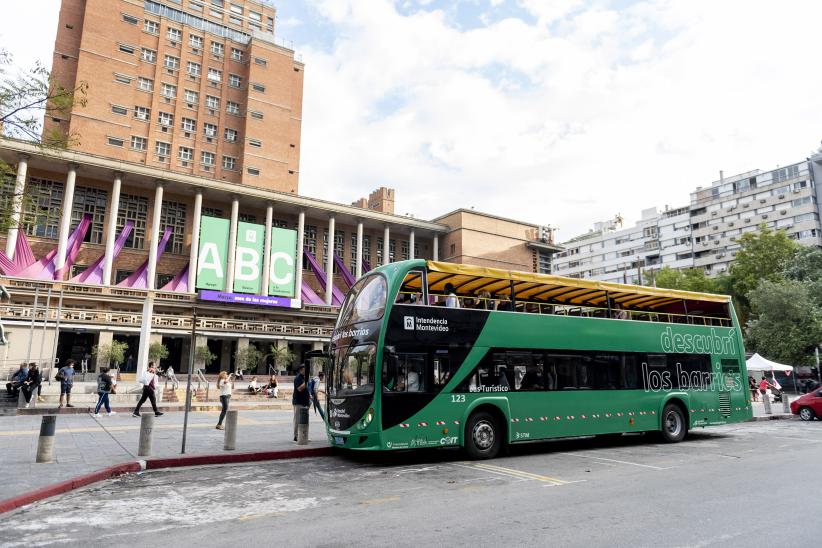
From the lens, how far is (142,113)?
5416cm

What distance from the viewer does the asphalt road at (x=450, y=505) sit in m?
5.75

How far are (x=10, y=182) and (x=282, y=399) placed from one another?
20.6 metres

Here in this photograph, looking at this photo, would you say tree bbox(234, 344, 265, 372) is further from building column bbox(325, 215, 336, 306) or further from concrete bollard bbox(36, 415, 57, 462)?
concrete bollard bbox(36, 415, 57, 462)

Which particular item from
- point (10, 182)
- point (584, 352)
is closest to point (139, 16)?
point (10, 182)

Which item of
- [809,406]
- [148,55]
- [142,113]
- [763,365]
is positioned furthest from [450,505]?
[148,55]

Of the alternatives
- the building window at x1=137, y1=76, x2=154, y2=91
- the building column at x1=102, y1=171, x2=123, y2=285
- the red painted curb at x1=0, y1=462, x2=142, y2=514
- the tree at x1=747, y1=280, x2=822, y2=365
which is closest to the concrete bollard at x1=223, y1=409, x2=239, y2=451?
the red painted curb at x1=0, y1=462, x2=142, y2=514

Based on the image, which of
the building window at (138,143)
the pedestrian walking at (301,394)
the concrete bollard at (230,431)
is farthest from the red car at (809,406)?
the building window at (138,143)

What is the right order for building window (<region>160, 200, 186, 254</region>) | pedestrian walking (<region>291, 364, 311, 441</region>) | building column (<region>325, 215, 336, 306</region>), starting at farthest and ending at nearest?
building column (<region>325, 215, 336, 306</region>) < building window (<region>160, 200, 186, 254</region>) < pedestrian walking (<region>291, 364, 311, 441</region>)

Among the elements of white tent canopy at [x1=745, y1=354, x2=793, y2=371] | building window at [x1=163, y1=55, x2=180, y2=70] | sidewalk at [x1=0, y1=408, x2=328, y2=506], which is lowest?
sidewalk at [x1=0, y1=408, x2=328, y2=506]

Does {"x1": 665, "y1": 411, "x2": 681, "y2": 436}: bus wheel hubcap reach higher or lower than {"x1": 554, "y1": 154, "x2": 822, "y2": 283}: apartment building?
lower

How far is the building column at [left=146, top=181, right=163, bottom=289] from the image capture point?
44938mm

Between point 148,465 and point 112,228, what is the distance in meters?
39.8

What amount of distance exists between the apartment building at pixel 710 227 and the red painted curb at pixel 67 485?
60.5m

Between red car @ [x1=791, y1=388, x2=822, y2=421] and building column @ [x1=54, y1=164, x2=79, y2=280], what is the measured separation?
155 ft
